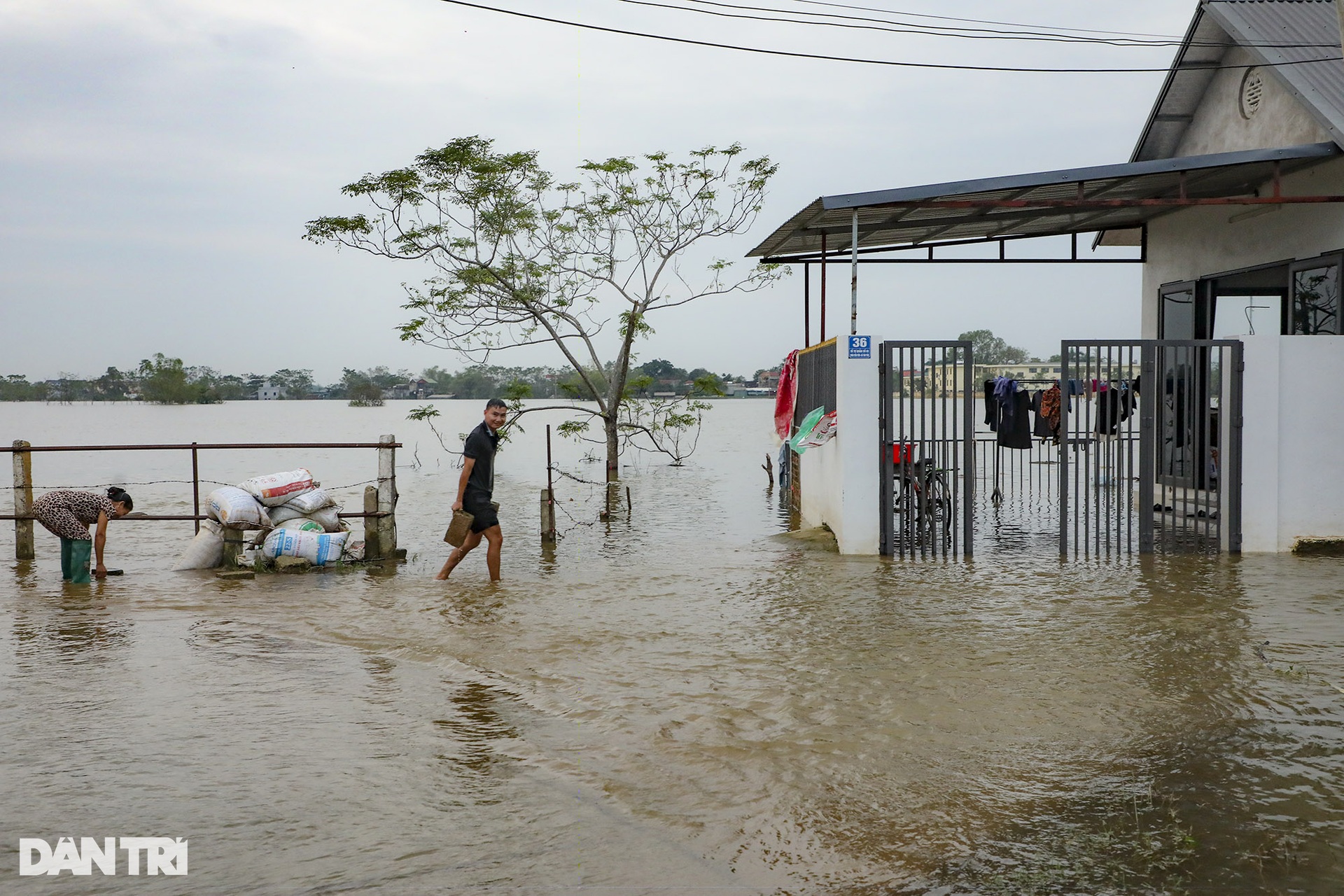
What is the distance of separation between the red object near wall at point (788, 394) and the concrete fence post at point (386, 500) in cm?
572

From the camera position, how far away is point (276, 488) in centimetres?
1220

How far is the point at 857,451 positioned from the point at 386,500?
5300 mm

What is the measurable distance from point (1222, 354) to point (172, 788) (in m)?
11.0

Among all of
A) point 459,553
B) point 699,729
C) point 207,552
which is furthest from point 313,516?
point 699,729

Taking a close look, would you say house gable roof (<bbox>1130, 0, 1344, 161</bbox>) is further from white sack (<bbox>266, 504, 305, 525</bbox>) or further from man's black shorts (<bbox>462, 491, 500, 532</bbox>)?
white sack (<bbox>266, 504, 305, 525</bbox>)

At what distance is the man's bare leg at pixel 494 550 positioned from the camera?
35.8 feet

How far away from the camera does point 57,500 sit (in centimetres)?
1084

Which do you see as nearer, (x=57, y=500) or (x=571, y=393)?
(x=57, y=500)

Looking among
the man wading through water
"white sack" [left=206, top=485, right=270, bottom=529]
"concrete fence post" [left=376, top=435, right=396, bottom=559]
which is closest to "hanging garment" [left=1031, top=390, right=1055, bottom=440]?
the man wading through water

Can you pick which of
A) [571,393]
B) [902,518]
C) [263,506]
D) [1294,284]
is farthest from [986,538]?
[571,393]

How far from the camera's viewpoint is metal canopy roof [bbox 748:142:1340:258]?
11.4 m

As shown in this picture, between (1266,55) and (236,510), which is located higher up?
(1266,55)

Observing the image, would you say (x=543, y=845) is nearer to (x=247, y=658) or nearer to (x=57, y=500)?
(x=247, y=658)

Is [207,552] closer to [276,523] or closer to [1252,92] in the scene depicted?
[276,523]
